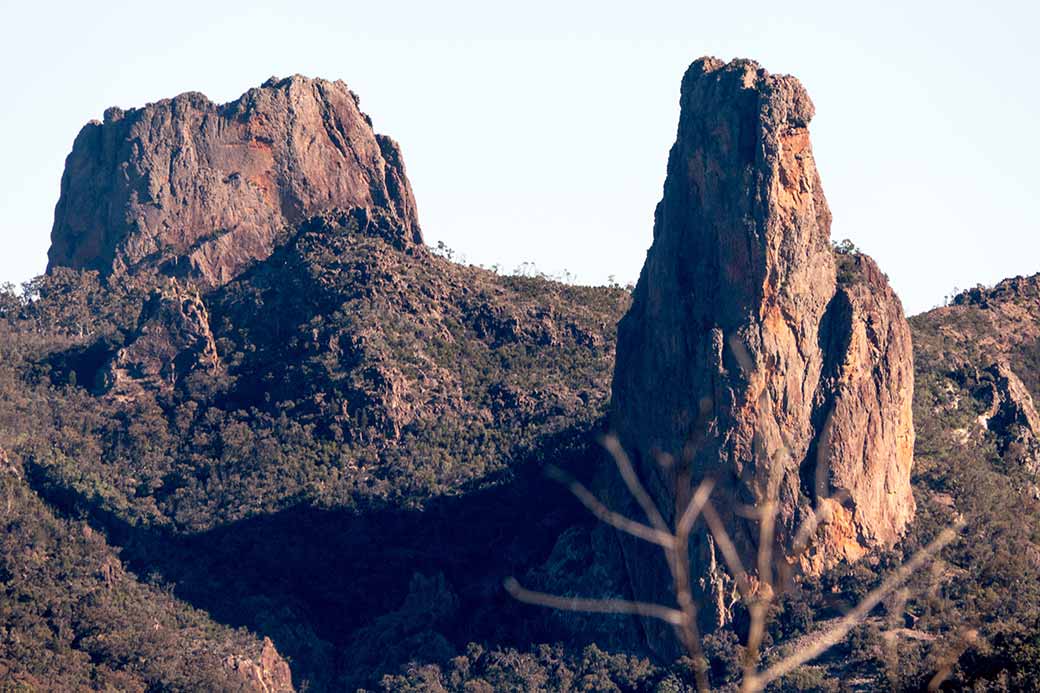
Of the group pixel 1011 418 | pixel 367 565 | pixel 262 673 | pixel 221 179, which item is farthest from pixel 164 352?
pixel 1011 418

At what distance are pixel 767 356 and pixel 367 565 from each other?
2388cm

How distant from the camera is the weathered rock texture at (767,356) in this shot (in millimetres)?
85250

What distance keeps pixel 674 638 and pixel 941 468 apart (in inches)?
614

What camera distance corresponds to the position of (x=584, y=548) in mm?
92000

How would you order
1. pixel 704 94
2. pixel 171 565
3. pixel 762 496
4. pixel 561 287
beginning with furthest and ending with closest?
pixel 561 287, pixel 171 565, pixel 704 94, pixel 762 496

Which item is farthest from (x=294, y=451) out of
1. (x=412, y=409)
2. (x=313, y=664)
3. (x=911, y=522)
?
(x=911, y=522)

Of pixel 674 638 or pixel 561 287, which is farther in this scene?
pixel 561 287

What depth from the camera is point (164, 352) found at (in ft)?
375

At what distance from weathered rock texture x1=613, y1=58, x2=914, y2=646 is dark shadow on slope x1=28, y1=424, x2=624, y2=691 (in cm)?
927

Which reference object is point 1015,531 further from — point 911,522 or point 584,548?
point 584,548

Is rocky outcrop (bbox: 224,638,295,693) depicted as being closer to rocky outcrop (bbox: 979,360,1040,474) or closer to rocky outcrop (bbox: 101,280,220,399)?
rocky outcrop (bbox: 101,280,220,399)

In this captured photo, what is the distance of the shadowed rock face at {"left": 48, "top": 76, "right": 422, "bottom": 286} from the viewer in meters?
130

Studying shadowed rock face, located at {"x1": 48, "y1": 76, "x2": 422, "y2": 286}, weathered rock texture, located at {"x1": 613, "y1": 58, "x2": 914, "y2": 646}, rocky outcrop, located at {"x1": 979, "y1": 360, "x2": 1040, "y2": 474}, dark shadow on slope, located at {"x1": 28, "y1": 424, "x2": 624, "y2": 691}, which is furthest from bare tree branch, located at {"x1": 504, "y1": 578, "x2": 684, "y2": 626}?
shadowed rock face, located at {"x1": 48, "y1": 76, "x2": 422, "y2": 286}

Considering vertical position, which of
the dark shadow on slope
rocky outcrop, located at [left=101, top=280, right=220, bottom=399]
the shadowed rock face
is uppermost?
the shadowed rock face
